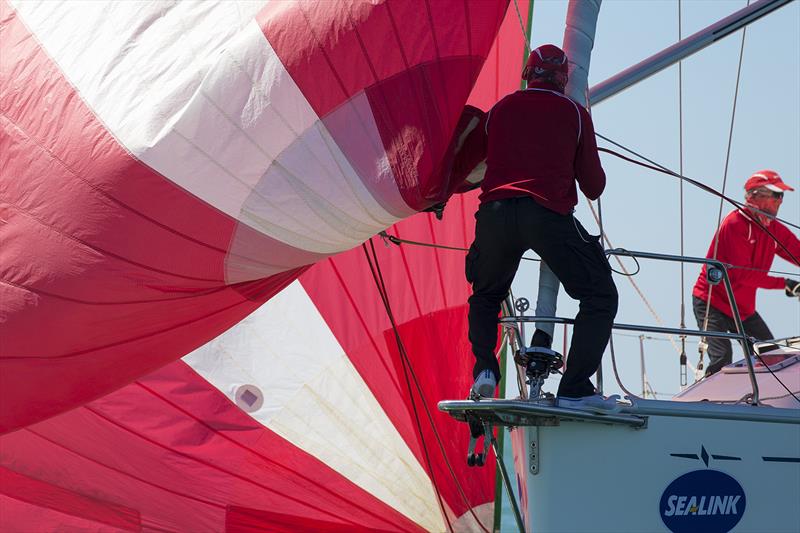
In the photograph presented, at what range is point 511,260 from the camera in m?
3.76

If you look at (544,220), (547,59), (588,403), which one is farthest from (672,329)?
(547,59)

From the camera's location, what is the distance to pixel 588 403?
12.0 feet

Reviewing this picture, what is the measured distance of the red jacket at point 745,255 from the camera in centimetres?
591

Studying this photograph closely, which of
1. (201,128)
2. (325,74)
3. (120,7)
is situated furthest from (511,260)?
(120,7)

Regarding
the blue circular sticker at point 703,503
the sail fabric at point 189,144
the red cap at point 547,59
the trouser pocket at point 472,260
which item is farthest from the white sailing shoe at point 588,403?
the red cap at point 547,59

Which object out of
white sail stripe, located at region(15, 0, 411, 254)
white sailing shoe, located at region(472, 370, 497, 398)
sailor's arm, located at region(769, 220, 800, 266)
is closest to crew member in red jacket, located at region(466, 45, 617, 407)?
→ white sailing shoe, located at region(472, 370, 497, 398)

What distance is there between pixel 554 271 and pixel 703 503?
89 centimetres

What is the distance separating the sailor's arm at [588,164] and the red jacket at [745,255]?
2.27 metres

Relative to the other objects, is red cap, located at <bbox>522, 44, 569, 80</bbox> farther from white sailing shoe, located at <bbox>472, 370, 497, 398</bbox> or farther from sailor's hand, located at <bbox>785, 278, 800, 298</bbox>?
sailor's hand, located at <bbox>785, 278, 800, 298</bbox>

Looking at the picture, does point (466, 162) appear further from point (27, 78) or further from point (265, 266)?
point (27, 78)

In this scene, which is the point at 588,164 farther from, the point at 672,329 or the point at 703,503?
the point at 703,503

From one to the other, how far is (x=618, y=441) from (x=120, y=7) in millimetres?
2229

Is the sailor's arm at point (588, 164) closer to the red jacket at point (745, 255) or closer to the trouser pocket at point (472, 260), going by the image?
the trouser pocket at point (472, 260)

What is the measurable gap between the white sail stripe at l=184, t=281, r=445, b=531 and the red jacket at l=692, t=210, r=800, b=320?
1819 mm
